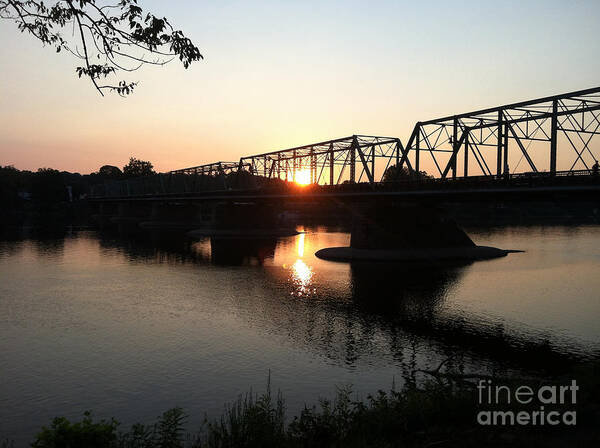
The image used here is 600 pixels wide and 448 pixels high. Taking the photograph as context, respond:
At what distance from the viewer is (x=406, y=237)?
63.5 meters

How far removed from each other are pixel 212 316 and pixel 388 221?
37764mm

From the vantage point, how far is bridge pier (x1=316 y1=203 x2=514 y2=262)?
205ft

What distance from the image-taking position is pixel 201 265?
191ft

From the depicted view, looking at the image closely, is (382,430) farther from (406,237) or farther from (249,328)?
(406,237)

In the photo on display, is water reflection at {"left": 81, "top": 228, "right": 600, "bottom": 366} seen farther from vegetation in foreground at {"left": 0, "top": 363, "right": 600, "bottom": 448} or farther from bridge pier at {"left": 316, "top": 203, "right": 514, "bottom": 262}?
vegetation in foreground at {"left": 0, "top": 363, "right": 600, "bottom": 448}

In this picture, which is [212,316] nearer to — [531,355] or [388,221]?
[531,355]

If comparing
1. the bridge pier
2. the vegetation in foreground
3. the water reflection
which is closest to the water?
the water reflection

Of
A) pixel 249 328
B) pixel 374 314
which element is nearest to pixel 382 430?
pixel 249 328

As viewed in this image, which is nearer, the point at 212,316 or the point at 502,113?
the point at 212,316

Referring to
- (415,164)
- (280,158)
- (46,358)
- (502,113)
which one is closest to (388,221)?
(415,164)

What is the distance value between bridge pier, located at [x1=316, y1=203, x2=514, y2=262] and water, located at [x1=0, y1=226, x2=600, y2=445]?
6.46 metres

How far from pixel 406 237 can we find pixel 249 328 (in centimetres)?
3955

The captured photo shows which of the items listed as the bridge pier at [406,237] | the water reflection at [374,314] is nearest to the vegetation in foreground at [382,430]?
the water reflection at [374,314]

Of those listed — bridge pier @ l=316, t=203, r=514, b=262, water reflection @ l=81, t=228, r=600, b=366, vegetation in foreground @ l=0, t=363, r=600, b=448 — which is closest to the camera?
vegetation in foreground @ l=0, t=363, r=600, b=448
